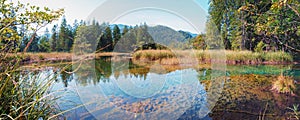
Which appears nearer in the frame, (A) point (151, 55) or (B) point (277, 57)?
(A) point (151, 55)

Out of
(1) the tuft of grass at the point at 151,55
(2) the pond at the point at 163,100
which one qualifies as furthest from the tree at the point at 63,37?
(1) the tuft of grass at the point at 151,55

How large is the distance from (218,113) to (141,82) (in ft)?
5.96

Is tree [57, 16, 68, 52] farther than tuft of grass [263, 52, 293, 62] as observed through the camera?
No

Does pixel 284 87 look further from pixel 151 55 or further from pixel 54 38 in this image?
pixel 54 38

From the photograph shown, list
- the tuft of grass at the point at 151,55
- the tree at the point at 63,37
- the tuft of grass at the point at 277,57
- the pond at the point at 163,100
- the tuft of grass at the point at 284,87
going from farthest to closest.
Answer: the tuft of grass at the point at 277,57 < the tuft of grass at the point at 151,55 < the tuft of grass at the point at 284,87 < the pond at the point at 163,100 < the tree at the point at 63,37

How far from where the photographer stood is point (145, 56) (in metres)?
6.98

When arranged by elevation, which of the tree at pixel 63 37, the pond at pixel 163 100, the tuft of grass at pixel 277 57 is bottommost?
the pond at pixel 163 100

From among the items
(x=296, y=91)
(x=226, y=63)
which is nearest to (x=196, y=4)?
(x=296, y=91)

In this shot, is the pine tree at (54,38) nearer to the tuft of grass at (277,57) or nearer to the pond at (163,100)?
the pond at (163,100)

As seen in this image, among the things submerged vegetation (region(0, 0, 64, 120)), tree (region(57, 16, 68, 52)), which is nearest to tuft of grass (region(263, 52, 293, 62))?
tree (region(57, 16, 68, 52))

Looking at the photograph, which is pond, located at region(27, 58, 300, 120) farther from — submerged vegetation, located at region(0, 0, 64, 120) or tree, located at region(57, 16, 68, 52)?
submerged vegetation, located at region(0, 0, 64, 120)

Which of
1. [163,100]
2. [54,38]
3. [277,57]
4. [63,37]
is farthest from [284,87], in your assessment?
[277,57]

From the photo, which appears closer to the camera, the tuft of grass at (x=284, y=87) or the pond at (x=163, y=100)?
the pond at (x=163, y=100)

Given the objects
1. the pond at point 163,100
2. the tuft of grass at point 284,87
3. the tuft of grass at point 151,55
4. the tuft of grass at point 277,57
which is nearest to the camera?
the pond at point 163,100
